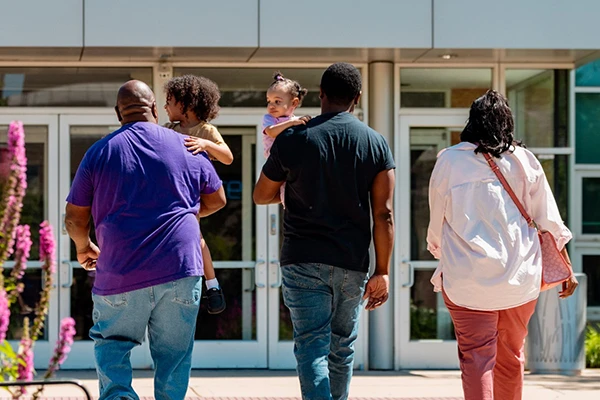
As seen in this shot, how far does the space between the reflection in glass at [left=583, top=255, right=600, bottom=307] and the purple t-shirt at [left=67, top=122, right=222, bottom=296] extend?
7.39 metres

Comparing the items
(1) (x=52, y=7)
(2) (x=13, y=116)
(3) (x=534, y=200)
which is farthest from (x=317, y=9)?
(3) (x=534, y=200)

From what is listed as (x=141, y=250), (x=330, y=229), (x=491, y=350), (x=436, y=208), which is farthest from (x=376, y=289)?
(x=141, y=250)

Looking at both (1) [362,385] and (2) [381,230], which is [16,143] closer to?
(2) [381,230]

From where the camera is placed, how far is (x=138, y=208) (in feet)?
16.0

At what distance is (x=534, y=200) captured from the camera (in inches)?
217

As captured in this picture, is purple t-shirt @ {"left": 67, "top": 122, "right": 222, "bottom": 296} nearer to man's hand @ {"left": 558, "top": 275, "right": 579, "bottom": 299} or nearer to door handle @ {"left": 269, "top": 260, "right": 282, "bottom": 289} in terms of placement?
man's hand @ {"left": 558, "top": 275, "right": 579, "bottom": 299}

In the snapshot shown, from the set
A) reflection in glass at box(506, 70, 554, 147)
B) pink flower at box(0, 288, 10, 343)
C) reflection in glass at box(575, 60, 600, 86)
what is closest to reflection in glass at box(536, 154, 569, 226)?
reflection in glass at box(506, 70, 554, 147)

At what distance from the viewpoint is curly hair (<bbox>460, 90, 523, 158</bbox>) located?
17.7 ft

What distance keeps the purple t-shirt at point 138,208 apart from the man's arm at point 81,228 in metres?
0.04

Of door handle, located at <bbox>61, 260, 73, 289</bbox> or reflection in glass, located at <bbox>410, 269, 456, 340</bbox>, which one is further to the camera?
reflection in glass, located at <bbox>410, 269, 456, 340</bbox>

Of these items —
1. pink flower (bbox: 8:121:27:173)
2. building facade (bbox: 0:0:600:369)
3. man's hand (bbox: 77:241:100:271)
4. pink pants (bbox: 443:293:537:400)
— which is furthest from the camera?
building facade (bbox: 0:0:600:369)

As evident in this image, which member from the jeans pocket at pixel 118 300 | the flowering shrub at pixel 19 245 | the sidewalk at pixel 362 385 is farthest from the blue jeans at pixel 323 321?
the sidewalk at pixel 362 385

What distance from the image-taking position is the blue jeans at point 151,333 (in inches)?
190

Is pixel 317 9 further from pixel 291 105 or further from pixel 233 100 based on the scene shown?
pixel 291 105
